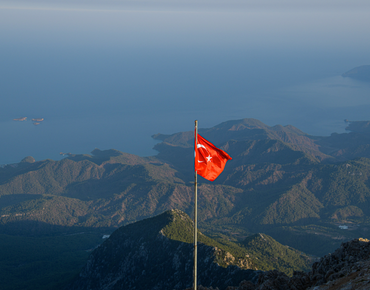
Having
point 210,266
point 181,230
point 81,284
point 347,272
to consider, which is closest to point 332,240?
point 181,230

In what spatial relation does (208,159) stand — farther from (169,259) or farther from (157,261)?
(157,261)

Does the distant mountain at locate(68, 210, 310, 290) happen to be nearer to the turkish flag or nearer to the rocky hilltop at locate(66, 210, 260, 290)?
the rocky hilltop at locate(66, 210, 260, 290)

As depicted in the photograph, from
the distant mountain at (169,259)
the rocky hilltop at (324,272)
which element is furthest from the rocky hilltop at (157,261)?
the rocky hilltop at (324,272)

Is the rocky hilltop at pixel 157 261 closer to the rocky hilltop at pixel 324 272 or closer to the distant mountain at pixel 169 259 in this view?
the distant mountain at pixel 169 259

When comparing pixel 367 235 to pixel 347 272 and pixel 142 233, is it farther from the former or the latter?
pixel 347 272

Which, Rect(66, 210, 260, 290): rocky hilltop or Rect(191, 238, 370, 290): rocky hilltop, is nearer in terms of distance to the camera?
Rect(191, 238, 370, 290): rocky hilltop

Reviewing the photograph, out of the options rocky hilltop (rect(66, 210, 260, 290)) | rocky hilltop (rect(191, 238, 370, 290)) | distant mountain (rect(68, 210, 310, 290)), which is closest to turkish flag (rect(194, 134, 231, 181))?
rocky hilltop (rect(191, 238, 370, 290))

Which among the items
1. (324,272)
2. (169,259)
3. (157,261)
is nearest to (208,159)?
(324,272)
